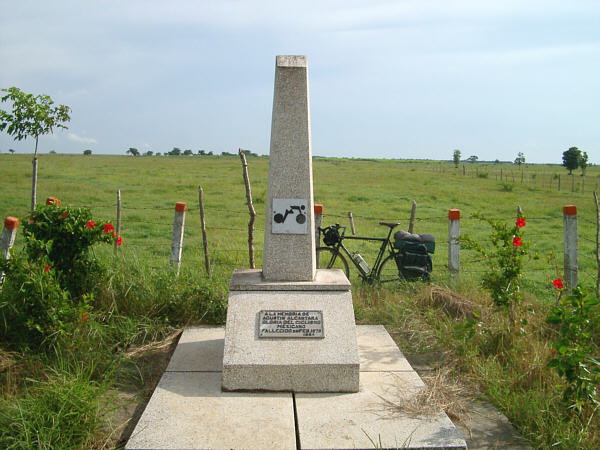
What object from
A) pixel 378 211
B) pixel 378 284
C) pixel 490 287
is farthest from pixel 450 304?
pixel 378 211

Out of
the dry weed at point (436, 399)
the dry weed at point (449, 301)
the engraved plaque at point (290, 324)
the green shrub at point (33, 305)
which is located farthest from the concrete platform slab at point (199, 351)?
the dry weed at point (449, 301)

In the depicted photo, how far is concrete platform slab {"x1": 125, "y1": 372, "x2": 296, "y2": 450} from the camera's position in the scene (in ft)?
11.9

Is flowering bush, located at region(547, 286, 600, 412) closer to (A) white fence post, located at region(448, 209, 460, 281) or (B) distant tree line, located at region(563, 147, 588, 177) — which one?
(A) white fence post, located at region(448, 209, 460, 281)

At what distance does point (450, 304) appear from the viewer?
6426mm

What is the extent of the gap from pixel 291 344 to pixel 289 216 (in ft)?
3.90

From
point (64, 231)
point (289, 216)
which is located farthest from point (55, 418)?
point (289, 216)

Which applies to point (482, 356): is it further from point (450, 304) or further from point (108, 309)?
point (108, 309)

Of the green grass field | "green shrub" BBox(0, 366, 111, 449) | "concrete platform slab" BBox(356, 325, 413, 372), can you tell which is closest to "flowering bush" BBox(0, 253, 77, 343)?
the green grass field

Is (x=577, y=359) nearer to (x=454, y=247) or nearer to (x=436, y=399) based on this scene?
(x=436, y=399)

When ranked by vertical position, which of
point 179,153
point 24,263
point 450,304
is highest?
point 179,153

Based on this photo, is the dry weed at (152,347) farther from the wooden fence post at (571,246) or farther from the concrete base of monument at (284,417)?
the wooden fence post at (571,246)

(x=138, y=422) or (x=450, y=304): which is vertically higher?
(x=450, y=304)

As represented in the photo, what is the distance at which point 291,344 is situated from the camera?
4.66 metres

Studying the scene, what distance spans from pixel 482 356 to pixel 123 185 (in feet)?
78.2
